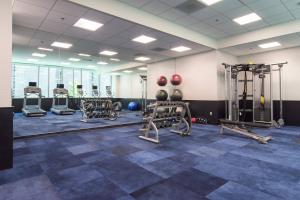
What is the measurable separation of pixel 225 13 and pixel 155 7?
1.95 metres

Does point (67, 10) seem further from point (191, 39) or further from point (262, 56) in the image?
point (262, 56)

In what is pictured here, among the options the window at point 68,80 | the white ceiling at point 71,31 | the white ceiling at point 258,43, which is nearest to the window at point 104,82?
the window at point 68,80

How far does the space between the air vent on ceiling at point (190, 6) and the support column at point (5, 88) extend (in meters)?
3.63

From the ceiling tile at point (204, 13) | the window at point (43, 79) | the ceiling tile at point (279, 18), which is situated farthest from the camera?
the window at point (43, 79)

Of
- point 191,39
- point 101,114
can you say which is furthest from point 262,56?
point 101,114

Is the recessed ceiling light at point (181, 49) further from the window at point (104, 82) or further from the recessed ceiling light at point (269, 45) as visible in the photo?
the window at point (104, 82)

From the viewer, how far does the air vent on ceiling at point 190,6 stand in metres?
4.49

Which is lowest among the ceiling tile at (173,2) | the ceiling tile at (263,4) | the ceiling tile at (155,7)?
Answer: the ceiling tile at (263,4)

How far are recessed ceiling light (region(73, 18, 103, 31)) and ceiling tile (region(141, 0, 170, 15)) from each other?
1.42 metres

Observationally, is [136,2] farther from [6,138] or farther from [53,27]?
[6,138]

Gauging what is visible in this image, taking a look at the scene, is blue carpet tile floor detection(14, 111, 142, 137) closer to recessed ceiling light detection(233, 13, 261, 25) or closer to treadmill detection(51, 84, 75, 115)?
treadmill detection(51, 84, 75, 115)

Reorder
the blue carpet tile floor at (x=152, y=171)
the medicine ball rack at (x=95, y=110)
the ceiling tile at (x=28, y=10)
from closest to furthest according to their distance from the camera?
1. the blue carpet tile floor at (x=152, y=171)
2. the ceiling tile at (x=28, y=10)
3. the medicine ball rack at (x=95, y=110)

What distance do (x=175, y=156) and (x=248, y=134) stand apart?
2640mm

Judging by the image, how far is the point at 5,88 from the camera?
116 inches
